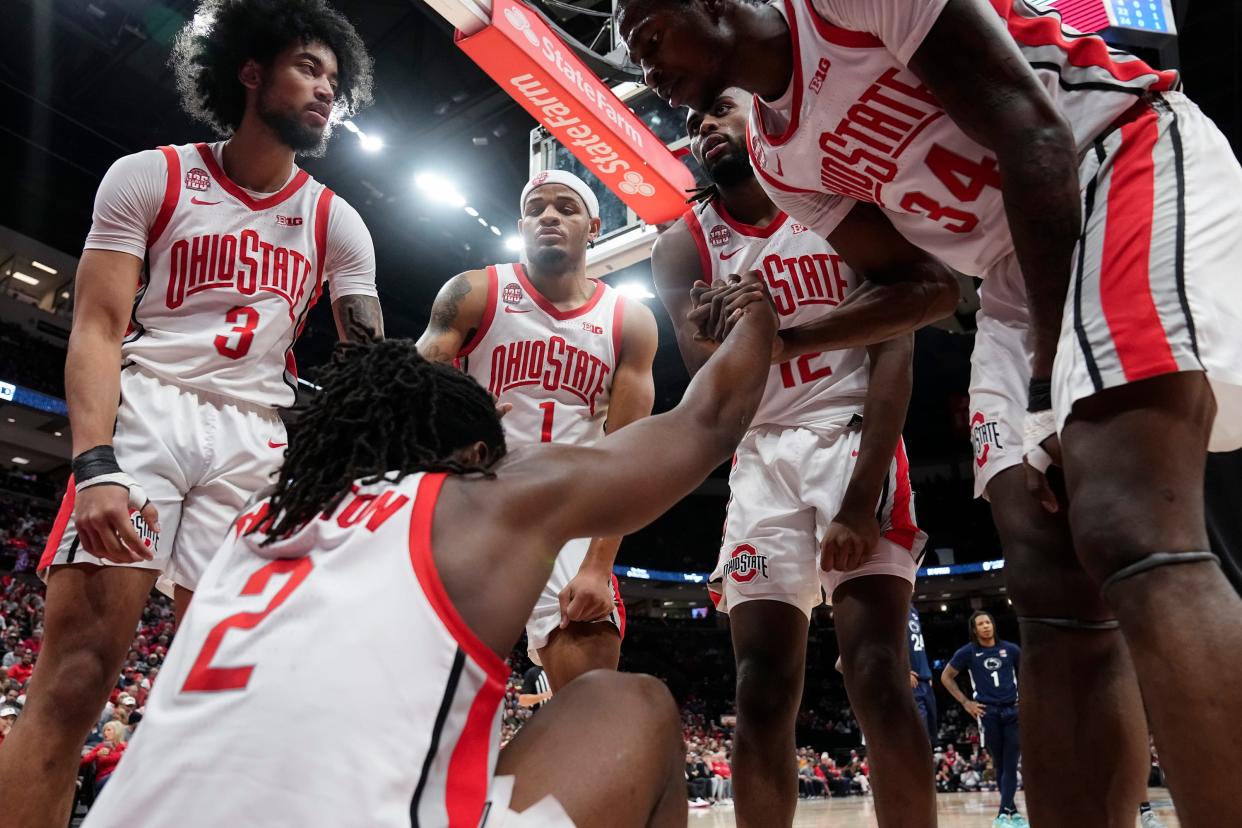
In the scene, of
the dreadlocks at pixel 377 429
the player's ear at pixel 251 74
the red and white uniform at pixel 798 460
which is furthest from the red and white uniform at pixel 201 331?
the red and white uniform at pixel 798 460

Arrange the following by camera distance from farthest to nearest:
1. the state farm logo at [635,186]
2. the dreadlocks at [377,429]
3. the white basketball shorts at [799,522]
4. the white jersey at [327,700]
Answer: the state farm logo at [635,186] → the white basketball shorts at [799,522] → the dreadlocks at [377,429] → the white jersey at [327,700]

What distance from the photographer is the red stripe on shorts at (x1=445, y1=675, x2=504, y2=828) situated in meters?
1.29

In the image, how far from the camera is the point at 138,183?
8.73 feet

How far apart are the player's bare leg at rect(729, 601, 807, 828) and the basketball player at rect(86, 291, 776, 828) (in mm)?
1153

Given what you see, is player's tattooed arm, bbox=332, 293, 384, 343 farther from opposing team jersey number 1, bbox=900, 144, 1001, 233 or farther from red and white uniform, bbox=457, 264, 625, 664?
opposing team jersey number 1, bbox=900, 144, 1001, 233

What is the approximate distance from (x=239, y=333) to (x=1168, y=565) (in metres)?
2.44

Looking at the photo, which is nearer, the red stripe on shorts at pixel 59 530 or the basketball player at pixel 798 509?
the red stripe on shorts at pixel 59 530

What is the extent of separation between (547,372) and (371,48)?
953 cm

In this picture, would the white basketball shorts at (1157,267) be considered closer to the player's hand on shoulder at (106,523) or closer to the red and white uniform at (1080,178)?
the red and white uniform at (1080,178)

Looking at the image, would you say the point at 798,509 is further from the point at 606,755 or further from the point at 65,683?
the point at 65,683

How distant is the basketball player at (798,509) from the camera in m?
2.59

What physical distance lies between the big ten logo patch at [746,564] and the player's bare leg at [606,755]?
1.28 metres

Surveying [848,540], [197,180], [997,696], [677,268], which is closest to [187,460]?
[197,180]

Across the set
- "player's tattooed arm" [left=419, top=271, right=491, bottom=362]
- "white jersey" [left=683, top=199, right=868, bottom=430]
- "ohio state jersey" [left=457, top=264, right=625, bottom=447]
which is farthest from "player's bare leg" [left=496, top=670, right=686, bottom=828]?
"player's tattooed arm" [left=419, top=271, right=491, bottom=362]
